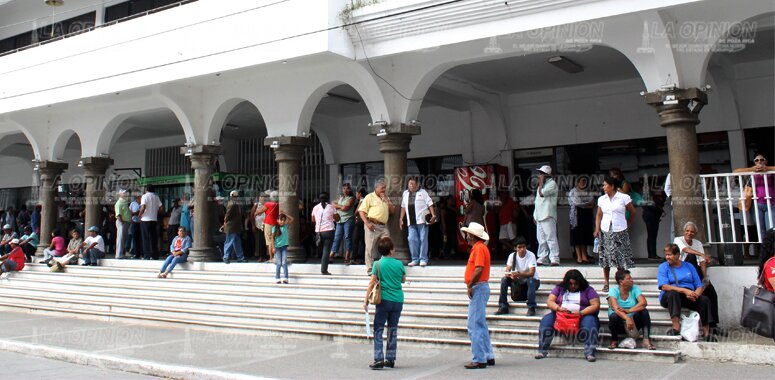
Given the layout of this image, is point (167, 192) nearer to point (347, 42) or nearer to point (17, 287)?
point (17, 287)

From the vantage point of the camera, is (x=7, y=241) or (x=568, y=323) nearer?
(x=568, y=323)

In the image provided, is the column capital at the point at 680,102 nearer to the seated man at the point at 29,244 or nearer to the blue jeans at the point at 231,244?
the blue jeans at the point at 231,244

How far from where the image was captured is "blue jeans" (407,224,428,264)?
10094mm

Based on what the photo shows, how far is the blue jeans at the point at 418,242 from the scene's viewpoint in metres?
10.1

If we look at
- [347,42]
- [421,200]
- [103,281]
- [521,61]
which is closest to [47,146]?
[103,281]

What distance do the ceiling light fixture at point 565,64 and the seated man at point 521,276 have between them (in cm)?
473

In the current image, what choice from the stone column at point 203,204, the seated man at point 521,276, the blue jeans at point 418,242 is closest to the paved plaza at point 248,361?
the seated man at point 521,276

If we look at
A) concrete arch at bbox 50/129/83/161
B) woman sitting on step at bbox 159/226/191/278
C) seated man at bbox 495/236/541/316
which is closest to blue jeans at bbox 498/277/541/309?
seated man at bbox 495/236/541/316

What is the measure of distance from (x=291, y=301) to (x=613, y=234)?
5.00 meters

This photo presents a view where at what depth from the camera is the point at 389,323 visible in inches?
256

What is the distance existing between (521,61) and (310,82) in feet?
13.6

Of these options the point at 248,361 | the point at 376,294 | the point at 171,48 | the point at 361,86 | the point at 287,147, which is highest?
the point at 171,48

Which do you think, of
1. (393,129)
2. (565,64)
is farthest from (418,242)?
(565,64)

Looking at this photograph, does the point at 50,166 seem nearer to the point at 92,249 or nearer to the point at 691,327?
the point at 92,249
